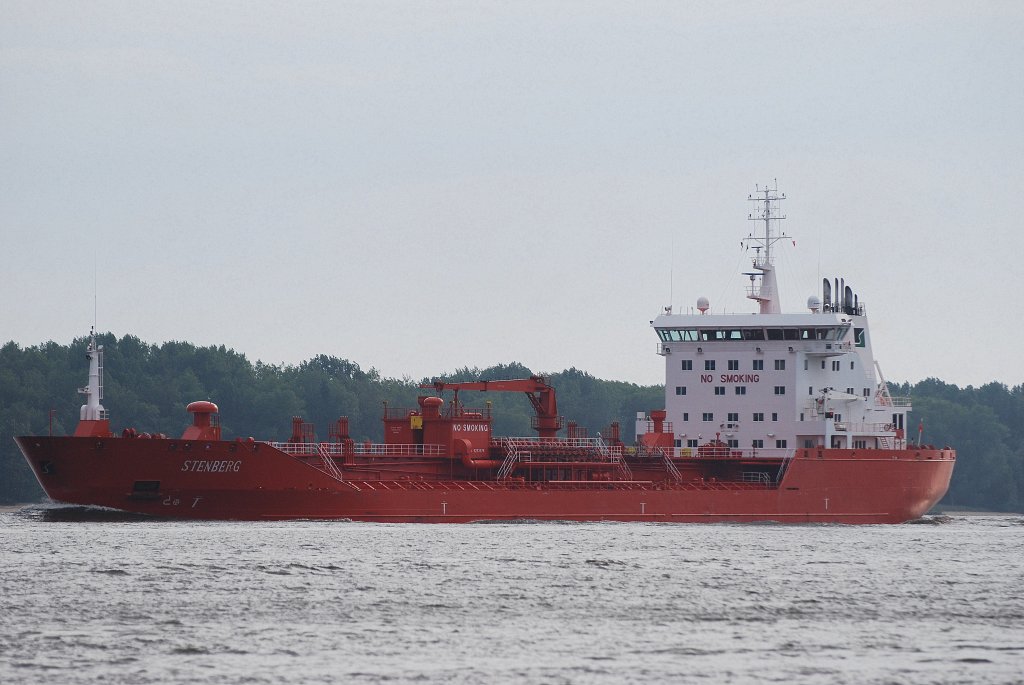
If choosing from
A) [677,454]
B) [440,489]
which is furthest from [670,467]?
[440,489]

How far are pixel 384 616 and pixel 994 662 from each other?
10361 mm

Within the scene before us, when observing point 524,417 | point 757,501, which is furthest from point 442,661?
point 524,417

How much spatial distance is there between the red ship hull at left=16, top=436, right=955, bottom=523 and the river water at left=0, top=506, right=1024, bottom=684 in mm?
758

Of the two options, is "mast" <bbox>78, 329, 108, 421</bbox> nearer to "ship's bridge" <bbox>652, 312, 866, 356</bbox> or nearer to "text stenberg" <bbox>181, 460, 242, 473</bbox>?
"text stenberg" <bbox>181, 460, 242, 473</bbox>

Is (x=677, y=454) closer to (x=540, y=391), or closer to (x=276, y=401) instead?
(x=540, y=391)

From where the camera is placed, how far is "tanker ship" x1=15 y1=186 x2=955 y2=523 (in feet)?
161

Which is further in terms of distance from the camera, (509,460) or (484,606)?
(509,460)

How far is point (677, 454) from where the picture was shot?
57.8m

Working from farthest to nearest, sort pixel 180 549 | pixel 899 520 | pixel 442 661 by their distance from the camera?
pixel 899 520
pixel 180 549
pixel 442 661

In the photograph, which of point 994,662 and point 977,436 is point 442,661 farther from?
point 977,436

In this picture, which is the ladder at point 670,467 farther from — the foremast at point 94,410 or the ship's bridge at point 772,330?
the foremast at point 94,410

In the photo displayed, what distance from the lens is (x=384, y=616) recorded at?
3070 cm

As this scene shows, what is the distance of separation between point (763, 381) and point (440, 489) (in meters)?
12.4

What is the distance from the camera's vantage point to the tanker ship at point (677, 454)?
49.1 m
